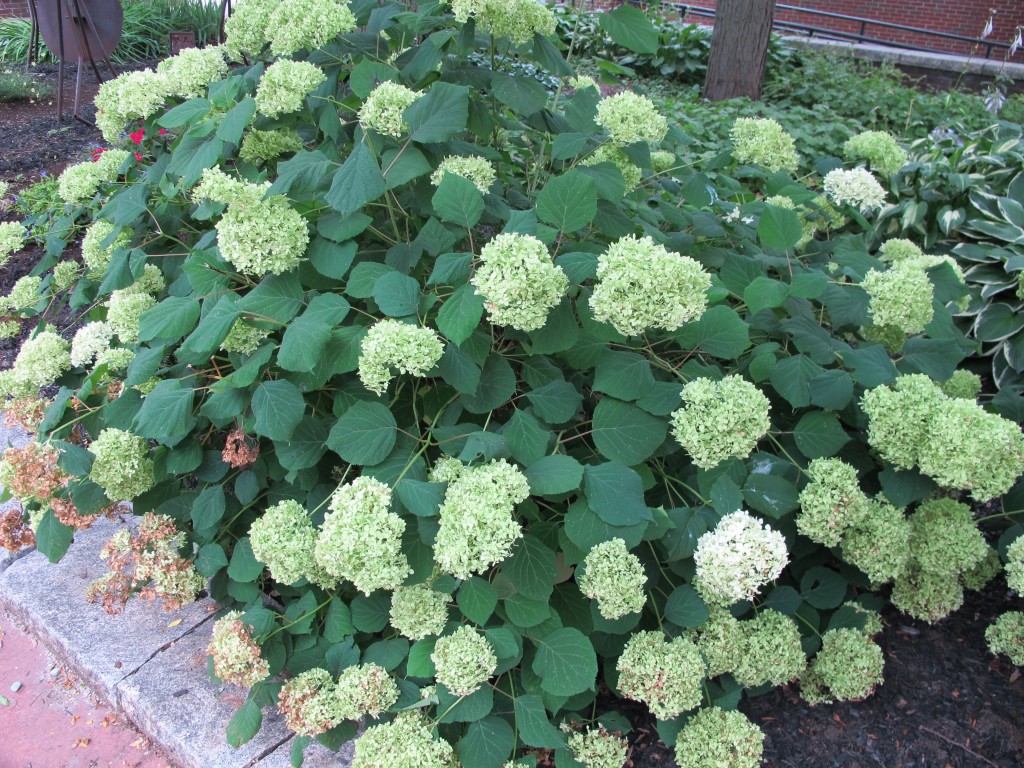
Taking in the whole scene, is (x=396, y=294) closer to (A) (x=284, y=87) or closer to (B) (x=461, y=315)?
(B) (x=461, y=315)

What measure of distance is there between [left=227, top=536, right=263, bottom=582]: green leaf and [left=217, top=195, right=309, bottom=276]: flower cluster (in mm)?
706

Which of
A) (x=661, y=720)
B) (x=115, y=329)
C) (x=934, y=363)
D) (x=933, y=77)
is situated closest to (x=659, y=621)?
(x=661, y=720)

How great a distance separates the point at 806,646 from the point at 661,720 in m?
0.49

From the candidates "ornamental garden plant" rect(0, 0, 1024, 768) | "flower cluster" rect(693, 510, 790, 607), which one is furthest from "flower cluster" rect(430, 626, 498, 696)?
"flower cluster" rect(693, 510, 790, 607)

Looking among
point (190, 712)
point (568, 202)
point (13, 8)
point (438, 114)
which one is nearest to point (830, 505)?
point (568, 202)

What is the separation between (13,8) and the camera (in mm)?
10281

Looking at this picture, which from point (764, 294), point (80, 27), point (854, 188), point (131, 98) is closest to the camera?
point (764, 294)

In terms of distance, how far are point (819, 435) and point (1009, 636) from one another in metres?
0.74

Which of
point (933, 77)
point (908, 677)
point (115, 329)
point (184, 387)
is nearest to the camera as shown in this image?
point (184, 387)

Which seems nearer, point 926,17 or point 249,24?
point 249,24

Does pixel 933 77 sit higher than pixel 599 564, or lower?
lower

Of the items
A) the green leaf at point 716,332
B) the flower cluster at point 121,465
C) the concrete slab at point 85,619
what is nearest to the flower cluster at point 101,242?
the flower cluster at point 121,465

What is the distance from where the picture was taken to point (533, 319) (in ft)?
5.22

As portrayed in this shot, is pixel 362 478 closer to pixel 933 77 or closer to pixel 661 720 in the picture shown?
pixel 661 720
